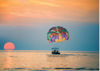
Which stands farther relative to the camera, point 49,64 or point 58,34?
point 58,34

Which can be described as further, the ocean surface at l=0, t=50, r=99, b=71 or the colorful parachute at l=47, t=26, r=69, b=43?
the colorful parachute at l=47, t=26, r=69, b=43

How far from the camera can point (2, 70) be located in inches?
1396

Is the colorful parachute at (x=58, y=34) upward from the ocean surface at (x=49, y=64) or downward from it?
upward

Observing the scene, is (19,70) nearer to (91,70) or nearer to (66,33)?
(91,70)

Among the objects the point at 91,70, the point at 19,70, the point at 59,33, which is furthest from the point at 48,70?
the point at 59,33

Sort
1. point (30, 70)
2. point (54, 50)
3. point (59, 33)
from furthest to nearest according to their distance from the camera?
point (54, 50) < point (59, 33) < point (30, 70)

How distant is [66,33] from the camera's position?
76.6 m

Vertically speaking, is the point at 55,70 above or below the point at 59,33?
below

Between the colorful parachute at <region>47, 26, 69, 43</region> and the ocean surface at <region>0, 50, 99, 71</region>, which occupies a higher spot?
the colorful parachute at <region>47, 26, 69, 43</region>

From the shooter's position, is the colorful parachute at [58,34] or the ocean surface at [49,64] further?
the colorful parachute at [58,34]

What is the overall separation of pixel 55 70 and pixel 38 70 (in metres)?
2.53

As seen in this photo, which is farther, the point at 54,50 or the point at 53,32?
the point at 54,50

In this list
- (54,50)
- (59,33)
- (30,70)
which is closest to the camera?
(30,70)

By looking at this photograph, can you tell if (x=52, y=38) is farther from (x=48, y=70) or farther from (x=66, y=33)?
(x=48, y=70)
